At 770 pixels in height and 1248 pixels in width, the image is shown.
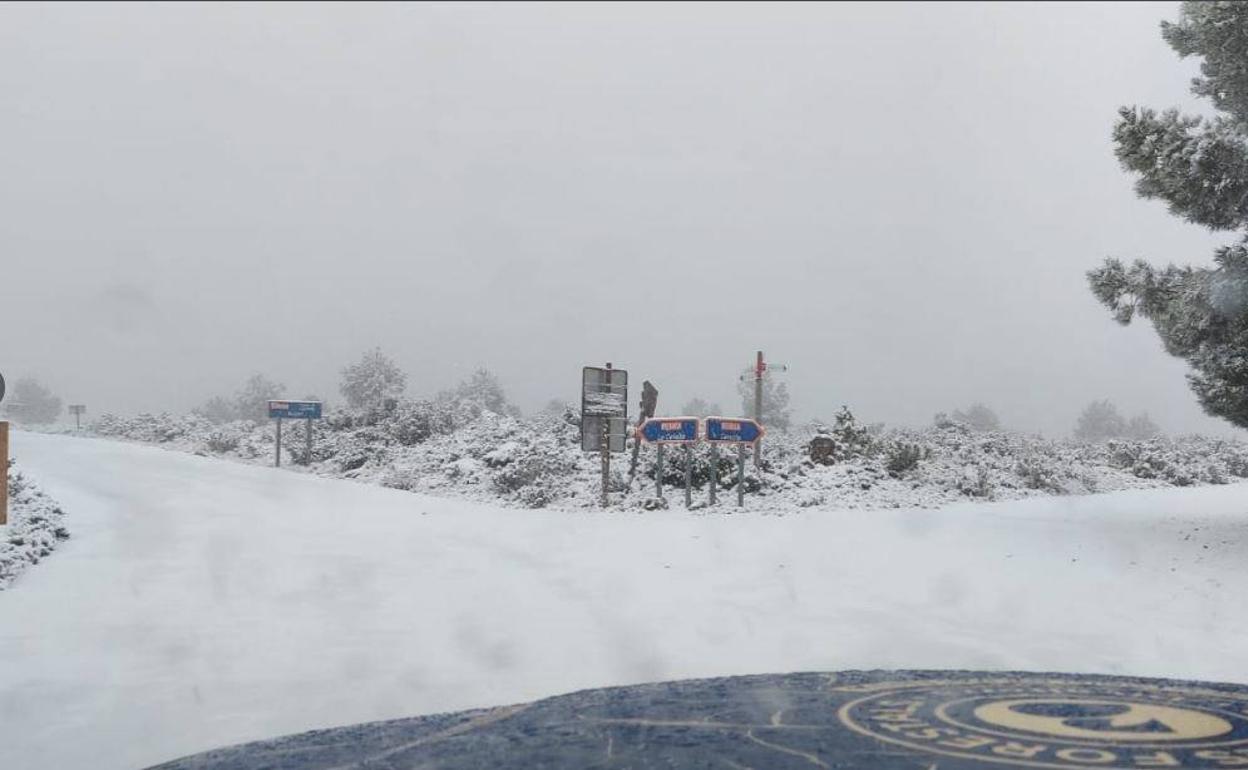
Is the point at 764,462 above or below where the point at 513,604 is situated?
above

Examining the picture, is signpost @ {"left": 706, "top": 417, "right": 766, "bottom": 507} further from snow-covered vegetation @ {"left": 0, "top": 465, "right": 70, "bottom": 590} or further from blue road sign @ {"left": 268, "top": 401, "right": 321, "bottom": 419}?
blue road sign @ {"left": 268, "top": 401, "right": 321, "bottom": 419}

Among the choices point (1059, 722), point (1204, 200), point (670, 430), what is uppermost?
point (1204, 200)

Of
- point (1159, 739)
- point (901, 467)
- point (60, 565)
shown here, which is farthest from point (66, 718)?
point (901, 467)

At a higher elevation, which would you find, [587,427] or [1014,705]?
[587,427]

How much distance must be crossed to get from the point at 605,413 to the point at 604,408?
0.11 meters

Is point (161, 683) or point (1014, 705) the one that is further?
point (161, 683)

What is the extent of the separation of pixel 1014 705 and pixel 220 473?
1666 cm

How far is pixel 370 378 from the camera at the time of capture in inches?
1799

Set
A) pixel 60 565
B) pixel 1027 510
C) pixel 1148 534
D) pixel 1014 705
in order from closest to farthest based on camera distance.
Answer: pixel 1014 705 < pixel 60 565 < pixel 1148 534 < pixel 1027 510

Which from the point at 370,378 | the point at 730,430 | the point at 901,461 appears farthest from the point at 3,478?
the point at 370,378

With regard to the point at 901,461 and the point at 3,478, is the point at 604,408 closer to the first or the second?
the point at 901,461

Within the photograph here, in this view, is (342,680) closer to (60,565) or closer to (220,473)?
(60,565)

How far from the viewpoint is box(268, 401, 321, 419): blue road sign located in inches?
987

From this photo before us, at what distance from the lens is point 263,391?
74.1 meters
